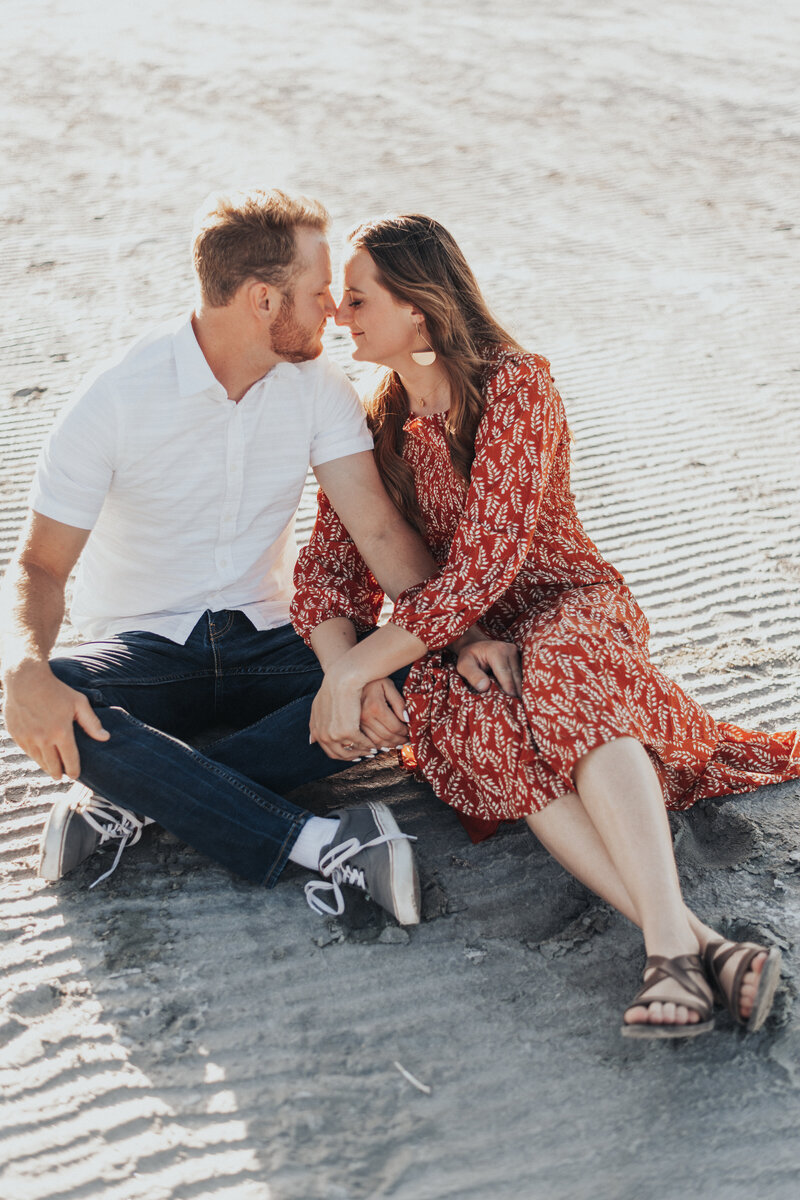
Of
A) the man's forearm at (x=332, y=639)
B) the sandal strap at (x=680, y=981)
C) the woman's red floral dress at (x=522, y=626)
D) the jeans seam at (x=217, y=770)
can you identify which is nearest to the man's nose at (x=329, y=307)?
the woman's red floral dress at (x=522, y=626)

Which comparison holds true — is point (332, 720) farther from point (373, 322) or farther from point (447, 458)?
point (373, 322)

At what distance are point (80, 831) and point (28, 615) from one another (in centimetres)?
56

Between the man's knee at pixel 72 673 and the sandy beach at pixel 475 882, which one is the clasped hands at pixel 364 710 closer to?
the sandy beach at pixel 475 882

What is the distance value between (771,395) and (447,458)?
12.2 feet

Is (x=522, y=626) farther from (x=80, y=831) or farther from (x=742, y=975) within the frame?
(x=80, y=831)

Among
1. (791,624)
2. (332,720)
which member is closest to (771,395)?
(791,624)

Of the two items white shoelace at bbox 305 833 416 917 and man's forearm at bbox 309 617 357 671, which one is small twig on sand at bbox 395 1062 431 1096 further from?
man's forearm at bbox 309 617 357 671

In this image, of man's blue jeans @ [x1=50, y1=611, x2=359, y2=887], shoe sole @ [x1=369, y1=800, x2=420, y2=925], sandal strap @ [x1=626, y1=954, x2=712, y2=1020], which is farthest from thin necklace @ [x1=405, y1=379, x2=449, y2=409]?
sandal strap @ [x1=626, y1=954, x2=712, y2=1020]

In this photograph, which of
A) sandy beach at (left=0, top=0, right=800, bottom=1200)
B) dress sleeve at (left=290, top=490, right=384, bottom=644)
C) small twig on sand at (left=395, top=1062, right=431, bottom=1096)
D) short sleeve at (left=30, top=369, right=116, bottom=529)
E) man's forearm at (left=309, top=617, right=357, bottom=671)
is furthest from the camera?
dress sleeve at (left=290, top=490, right=384, bottom=644)

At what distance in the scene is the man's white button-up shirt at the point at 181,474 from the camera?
9.30 ft

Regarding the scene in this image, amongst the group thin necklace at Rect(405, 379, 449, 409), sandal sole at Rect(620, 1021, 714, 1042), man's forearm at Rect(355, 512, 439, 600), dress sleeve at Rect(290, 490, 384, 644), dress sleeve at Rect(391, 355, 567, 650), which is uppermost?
thin necklace at Rect(405, 379, 449, 409)

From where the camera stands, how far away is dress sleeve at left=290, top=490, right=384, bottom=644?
303 centimetres

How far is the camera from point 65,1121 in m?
2.10

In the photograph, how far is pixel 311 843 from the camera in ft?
8.68
